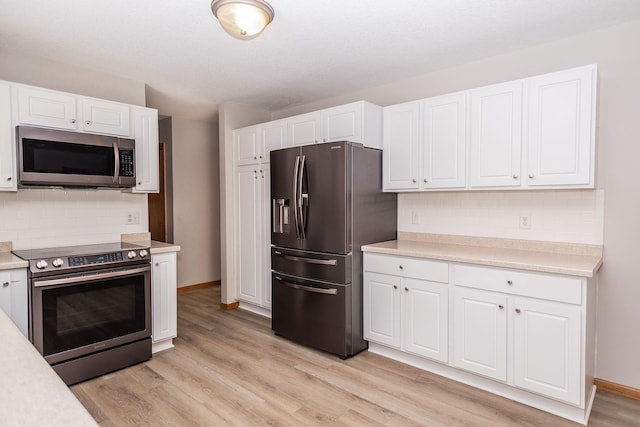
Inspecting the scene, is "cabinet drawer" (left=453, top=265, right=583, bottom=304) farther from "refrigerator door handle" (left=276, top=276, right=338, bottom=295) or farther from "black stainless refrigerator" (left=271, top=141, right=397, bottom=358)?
"refrigerator door handle" (left=276, top=276, right=338, bottom=295)

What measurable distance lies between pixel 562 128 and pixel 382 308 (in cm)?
186

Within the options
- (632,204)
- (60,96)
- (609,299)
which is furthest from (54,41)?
(609,299)

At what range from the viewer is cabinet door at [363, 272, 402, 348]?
3.01 m

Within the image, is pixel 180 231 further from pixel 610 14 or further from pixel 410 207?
pixel 610 14

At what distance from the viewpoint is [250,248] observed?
4301 millimetres

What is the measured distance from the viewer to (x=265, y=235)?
163 inches

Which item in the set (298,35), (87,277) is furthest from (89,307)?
(298,35)

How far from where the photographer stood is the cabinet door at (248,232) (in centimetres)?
421

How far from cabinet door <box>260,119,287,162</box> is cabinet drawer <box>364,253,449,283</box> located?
5.13ft

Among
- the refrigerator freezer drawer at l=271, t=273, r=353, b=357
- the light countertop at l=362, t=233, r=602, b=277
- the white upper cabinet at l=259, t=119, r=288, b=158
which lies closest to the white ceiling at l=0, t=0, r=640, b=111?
the white upper cabinet at l=259, t=119, r=288, b=158

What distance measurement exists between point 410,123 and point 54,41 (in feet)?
9.33

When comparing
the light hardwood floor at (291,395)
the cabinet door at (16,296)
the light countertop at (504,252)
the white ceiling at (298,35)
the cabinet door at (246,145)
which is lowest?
the light hardwood floor at (291,395)

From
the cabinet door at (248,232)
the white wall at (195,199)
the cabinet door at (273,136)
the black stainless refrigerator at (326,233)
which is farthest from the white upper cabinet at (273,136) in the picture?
the white wall at (195,199)

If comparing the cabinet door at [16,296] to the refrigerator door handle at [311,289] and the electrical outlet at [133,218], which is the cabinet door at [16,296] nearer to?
the electrical outlet at [133,218]
